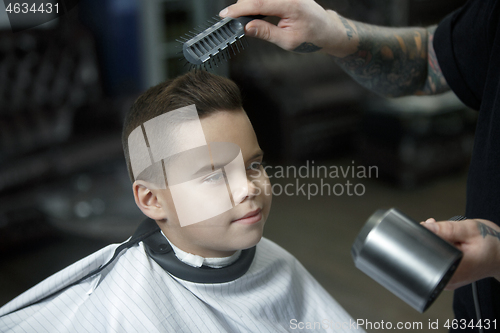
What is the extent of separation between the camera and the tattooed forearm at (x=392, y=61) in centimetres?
120

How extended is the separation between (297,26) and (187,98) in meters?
0.33

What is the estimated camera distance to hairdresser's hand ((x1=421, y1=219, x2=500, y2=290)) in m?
0.62

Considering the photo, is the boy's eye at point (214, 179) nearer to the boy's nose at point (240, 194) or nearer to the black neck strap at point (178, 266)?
the boy's nose at point (240, 194)

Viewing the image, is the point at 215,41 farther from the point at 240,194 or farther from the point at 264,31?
the point at 240,194

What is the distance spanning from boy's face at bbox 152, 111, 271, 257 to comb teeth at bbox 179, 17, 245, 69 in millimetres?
133

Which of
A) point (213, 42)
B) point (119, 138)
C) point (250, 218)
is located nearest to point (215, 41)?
point (213, 42)

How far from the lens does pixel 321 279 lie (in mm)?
2271

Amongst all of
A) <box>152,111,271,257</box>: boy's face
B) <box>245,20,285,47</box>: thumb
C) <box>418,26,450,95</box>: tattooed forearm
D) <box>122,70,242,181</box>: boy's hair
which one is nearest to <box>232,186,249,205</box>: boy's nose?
<box>152,111,271,257</box>: boy's face

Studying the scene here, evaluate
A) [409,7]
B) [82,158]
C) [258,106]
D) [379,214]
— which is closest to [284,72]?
[258,106]

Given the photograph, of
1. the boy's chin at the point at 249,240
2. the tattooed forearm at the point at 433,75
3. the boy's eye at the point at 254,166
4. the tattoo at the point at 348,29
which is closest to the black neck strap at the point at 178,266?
the boy's chin at the point at 249,240

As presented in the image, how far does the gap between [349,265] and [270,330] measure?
1523 millimetres

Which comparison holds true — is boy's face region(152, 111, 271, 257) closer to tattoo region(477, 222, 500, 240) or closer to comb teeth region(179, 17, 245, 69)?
comb teeth region(179, 17, 245, 69)

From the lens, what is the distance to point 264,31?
89cm

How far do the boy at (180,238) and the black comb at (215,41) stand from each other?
0.34ft
